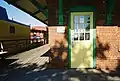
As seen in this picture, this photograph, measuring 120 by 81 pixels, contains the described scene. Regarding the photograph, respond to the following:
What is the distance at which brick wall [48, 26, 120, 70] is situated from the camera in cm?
841

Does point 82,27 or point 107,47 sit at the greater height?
point 82,27

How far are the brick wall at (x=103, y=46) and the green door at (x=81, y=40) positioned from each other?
303 millimetres

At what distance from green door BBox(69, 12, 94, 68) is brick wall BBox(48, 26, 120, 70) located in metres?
0.30

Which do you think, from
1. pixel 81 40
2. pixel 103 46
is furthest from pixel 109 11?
pixel 81 40

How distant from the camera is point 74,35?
855 centimetres

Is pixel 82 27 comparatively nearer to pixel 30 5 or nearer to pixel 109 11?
pixel 109 11

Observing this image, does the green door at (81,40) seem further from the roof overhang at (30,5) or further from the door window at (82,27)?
the roof overhang at (30,5)

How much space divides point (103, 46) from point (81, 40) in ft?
3.26

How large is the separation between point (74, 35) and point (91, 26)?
33.0 inches

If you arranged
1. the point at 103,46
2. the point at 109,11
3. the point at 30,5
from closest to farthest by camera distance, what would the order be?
the point at 109,11
the point at 103,46
the point at 30,5

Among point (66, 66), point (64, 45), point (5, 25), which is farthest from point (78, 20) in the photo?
point (5, 25)

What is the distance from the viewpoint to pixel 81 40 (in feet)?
27.9

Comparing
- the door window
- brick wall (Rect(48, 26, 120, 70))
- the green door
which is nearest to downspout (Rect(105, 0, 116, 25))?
brick wall (Rect(48, 26, 120, 70))

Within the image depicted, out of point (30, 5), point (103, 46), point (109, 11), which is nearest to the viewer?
point (109, 11)
